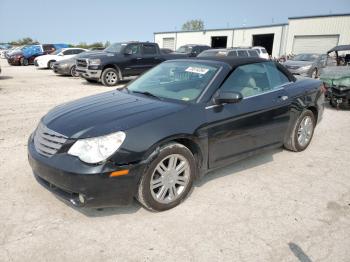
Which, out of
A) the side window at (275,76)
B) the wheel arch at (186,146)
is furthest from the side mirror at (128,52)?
the wheel arch at (186,146)

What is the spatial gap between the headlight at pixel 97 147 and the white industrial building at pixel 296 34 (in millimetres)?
31499

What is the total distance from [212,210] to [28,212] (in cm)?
194

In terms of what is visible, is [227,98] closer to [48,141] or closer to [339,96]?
[48,141]

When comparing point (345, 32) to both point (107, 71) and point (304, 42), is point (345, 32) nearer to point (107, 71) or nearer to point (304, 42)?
point (304, 42)

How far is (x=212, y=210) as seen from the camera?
346 cm

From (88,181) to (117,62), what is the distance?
10.5m

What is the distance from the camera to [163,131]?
126 inches

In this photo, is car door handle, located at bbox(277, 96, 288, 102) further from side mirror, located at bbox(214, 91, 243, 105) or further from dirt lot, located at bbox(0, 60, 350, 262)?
side mirror, located at bbox(214, 91, 243, 105)

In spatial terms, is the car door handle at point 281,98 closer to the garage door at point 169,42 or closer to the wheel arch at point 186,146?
the wheel arch at point 186,146

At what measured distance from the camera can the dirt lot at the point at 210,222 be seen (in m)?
2.78

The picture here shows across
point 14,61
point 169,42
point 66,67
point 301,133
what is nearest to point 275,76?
point 301,133

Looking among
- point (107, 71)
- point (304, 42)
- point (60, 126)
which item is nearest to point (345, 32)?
point (304, 42)

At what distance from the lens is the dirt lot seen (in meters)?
2.78

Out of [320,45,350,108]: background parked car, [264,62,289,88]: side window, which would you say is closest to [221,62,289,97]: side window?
[264,62,289,88]: side window
